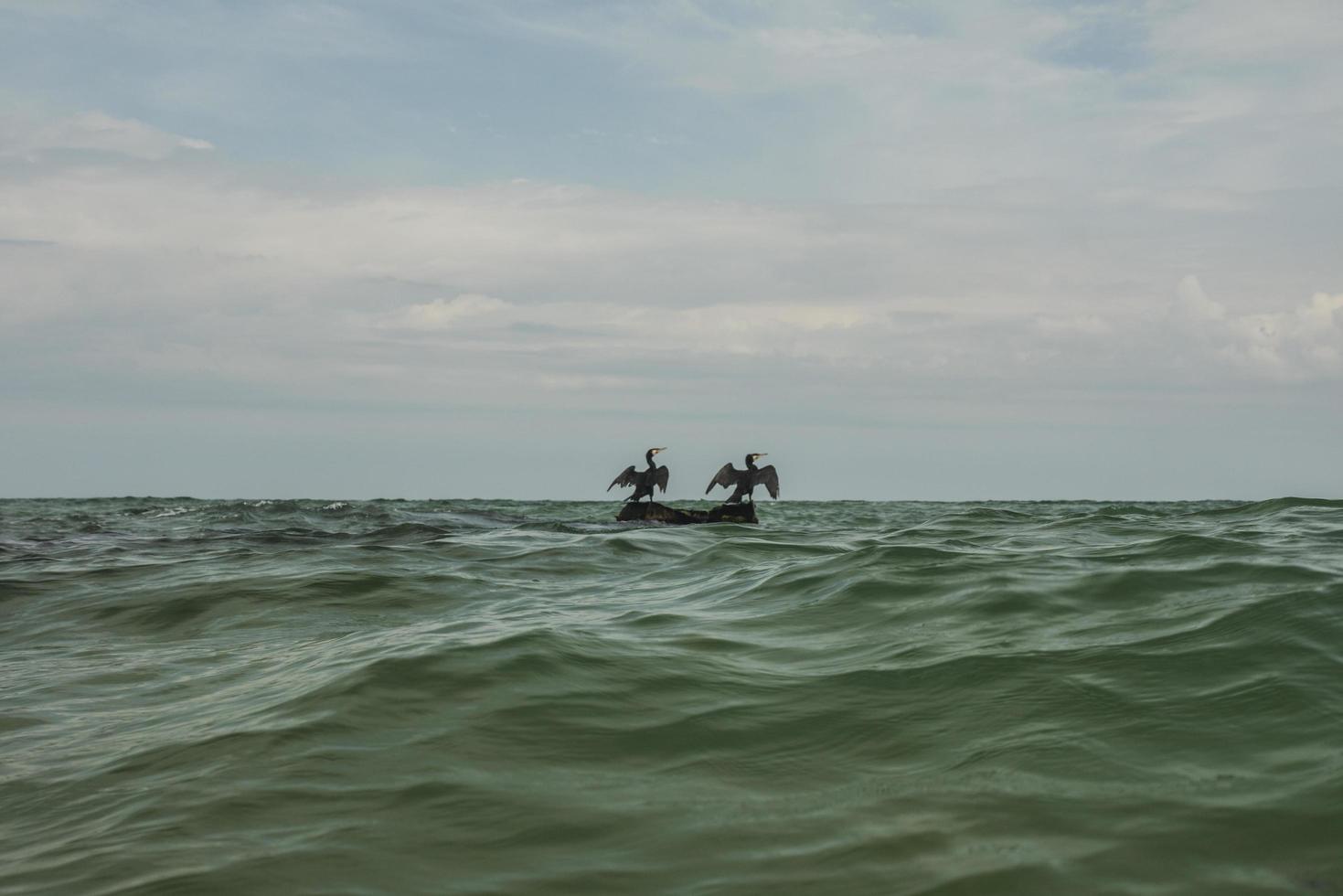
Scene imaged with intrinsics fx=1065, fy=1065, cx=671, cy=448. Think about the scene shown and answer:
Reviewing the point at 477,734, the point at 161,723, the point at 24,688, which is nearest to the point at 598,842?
the point at 477,734

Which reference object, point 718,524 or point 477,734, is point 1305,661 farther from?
point 718,524

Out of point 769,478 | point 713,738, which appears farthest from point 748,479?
point 713,738

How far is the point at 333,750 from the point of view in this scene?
4648mm

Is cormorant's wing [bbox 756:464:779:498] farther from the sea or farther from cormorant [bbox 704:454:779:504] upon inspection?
the sea

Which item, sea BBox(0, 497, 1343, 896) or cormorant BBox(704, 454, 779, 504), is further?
cormorant BBox(704, 454, 779, 504)

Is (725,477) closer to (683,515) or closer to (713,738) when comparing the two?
(683,515)

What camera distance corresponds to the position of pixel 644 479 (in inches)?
898

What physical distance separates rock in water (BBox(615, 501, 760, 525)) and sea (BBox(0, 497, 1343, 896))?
12.1 meters

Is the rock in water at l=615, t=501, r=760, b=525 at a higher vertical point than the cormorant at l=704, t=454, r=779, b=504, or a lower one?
lower

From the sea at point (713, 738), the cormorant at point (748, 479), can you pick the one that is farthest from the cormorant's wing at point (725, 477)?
the sea at point (713, 738)

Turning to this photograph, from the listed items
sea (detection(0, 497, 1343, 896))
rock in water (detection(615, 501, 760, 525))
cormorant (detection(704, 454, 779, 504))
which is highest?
cormorant (detection(704, 454, 779, 504))

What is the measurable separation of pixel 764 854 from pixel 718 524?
17.7 m

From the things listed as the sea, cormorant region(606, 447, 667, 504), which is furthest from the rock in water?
the sea

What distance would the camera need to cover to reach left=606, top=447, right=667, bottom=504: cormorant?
2272 centimetres
